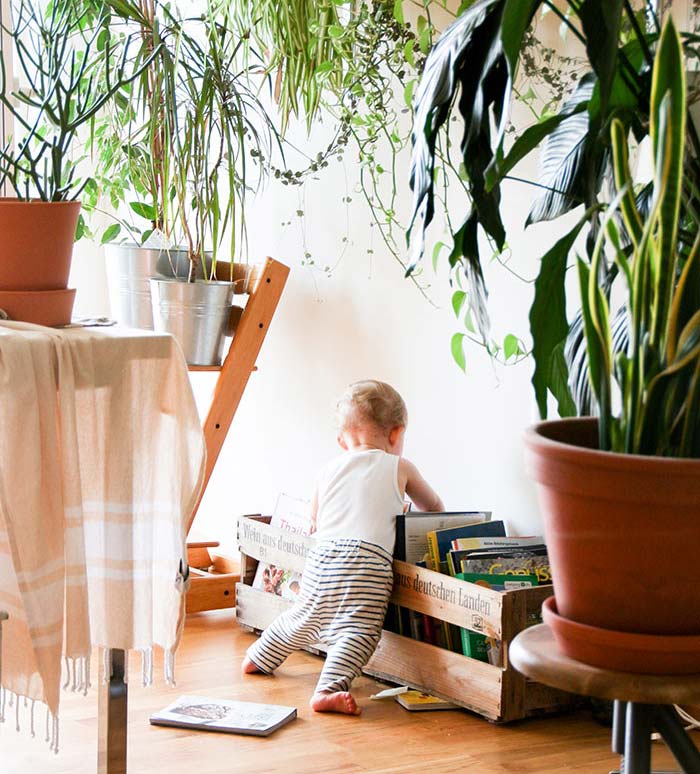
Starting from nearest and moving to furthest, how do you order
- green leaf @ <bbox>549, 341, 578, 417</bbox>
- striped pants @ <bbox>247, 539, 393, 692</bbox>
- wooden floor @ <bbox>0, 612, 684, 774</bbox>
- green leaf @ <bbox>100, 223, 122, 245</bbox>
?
green leaf @ <bbox>549, 341, 578, 417</bbox>
wooden floor @ <bbox>0, 612, 684, 774</bbox>
striped pants @ <bbox>247, 539, 393, 692</bbox>
green leaf @ <bbox>100, 223, 122, 245</bbox>

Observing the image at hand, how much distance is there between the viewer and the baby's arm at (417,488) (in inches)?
112

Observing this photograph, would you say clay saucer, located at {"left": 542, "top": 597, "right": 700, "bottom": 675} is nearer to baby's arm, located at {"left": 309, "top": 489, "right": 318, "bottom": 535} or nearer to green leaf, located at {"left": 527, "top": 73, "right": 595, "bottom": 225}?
green leaf, located at {"left": 527, "top": 73, "right": 595, "bottom": 225}

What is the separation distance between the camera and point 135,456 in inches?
71.0

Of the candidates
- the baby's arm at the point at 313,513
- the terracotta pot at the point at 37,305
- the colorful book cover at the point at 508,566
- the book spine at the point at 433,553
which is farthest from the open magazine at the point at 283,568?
the terracotta pot at the point at 37,305

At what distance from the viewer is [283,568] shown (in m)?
2.96

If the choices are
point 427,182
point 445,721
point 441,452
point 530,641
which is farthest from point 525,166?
point 530,641

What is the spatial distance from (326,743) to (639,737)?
1371 mm

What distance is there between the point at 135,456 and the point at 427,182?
0.72 metres

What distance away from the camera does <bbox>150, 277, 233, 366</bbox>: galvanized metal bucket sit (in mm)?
2963

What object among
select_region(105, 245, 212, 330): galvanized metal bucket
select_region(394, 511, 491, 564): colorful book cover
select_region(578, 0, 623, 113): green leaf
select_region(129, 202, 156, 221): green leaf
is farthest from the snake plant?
select_region(129, 202, 156, 221): green leaf

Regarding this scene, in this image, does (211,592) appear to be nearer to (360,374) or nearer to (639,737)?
(360,374)

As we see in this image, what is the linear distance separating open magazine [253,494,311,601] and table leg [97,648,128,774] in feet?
3.52

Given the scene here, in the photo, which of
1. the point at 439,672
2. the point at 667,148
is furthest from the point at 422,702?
the point at 667,148

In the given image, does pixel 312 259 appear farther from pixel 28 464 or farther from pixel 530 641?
pixel 530 641
